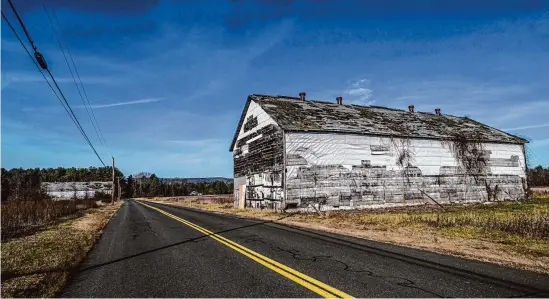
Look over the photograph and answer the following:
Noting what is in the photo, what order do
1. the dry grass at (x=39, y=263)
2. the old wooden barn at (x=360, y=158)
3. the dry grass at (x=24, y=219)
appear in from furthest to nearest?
the old wooden barn at (x=360, y=158), the dry grass at (x=24, y=219), the dry grass at (x=39, y=263)

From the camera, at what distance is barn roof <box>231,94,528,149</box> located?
23.4m

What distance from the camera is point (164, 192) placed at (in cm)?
14138

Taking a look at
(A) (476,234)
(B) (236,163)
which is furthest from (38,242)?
(B) (236,163)

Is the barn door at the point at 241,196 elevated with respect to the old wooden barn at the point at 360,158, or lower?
lower

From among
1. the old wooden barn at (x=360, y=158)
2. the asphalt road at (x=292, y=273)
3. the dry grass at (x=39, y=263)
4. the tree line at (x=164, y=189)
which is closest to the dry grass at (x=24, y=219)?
the dry grass at (x=39, y=263)

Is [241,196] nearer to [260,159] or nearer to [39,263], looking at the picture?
[260,159]

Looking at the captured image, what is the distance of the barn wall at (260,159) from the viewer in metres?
22.4

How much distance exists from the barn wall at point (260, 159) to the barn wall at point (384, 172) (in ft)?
3.67

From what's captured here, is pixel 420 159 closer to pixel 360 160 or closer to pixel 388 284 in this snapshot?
pixel 360 160

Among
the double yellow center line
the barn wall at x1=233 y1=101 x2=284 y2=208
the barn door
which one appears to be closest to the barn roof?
the barn wall at x1=233 y1=101 x2=284 y2=208

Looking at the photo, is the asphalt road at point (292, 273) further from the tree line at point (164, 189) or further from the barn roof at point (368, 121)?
the tree line at point (164, 189)

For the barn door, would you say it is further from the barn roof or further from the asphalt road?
the asphalt road

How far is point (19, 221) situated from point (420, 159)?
82.3ft

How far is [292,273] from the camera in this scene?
5668 millimetres
